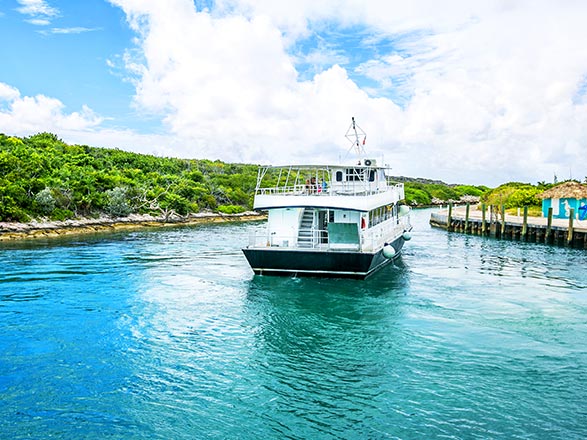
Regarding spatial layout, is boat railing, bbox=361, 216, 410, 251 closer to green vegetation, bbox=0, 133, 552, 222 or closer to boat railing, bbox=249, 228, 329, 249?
boat railing, bbox=249, 228, 329, 249

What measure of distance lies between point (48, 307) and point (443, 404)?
14.7m

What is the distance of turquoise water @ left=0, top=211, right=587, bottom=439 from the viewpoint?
1009 centimetres

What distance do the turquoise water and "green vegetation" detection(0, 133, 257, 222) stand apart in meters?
22.9

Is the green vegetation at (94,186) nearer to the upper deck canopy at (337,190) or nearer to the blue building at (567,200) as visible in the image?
the upper deck canopy at (337,190)

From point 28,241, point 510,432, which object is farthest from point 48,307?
point 28,241

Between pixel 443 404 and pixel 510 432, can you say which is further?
pixel 443 404

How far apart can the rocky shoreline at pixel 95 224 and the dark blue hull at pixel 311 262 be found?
87.5 ft

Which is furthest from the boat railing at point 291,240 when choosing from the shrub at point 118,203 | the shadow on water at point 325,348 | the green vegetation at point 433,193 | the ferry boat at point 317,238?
the green vegetation at point 433,193

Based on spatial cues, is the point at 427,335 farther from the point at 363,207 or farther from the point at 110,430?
the point at 110,430

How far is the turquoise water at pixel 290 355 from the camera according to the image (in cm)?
1009

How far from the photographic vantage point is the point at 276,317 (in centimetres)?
1731

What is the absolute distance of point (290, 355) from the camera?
13734mm

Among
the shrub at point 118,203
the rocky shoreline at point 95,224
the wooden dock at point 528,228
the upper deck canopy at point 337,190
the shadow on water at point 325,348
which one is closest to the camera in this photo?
the shadow on water at point 325,348

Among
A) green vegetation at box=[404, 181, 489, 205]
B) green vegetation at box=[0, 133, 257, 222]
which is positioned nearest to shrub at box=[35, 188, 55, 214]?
green vegetation at box=[0, 133, 257, 222]
